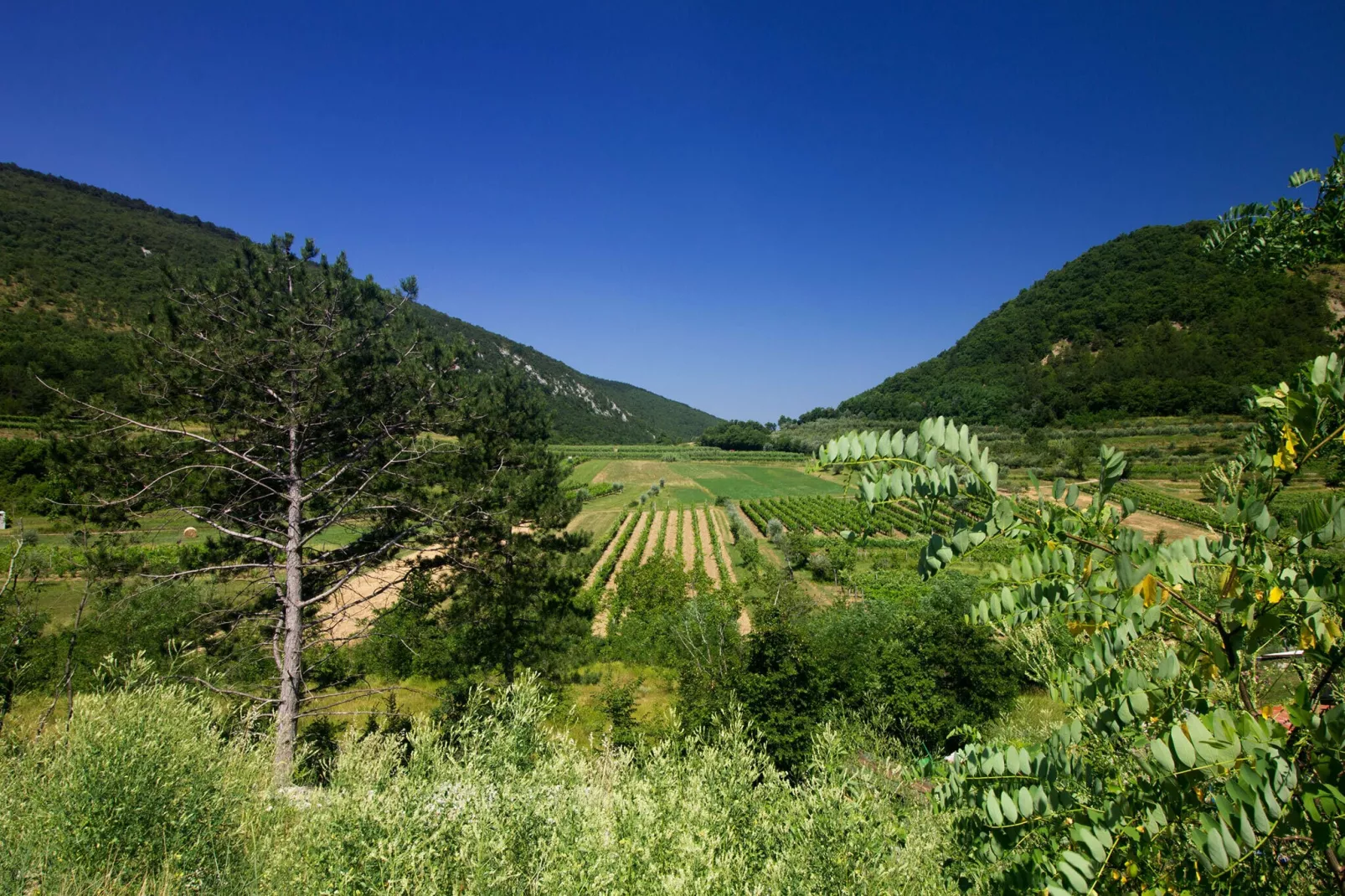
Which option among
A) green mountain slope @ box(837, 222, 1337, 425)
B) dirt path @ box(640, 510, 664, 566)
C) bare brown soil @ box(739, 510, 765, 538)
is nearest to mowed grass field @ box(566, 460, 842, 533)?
dirt path @ box(640, 510, 664, 566)

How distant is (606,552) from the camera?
1909 inches

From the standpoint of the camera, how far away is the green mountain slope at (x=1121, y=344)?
2709 inches

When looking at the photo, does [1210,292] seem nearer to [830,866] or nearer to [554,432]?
[554,432]

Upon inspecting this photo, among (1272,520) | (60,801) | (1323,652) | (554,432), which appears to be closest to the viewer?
(1323,652)

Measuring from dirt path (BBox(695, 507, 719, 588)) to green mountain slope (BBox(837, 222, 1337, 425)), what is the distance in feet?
104

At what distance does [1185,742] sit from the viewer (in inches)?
54.6

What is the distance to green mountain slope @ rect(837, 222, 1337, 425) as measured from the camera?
68.8m

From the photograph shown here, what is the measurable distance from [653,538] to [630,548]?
4434mm

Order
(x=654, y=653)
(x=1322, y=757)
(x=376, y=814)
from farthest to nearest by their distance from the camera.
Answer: (x=654, y=653), (x=376, y=814), (x=1322, y=757)

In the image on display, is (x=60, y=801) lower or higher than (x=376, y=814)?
lower

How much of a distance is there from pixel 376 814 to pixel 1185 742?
16.1ft

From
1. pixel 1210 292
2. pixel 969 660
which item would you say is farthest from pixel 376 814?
pixel 1210 292

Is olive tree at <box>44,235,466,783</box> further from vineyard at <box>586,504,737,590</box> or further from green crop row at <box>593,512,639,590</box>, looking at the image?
green crop row at <box>593,512,639,590</box>

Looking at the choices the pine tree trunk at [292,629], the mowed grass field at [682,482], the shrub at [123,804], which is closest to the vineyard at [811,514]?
the mowed grass field at [682,482]
